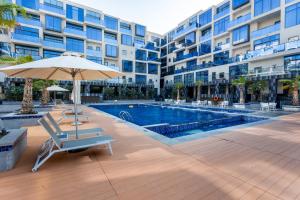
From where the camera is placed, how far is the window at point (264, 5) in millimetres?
21234

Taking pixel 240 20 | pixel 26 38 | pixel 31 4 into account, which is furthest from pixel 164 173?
pixel 31 4

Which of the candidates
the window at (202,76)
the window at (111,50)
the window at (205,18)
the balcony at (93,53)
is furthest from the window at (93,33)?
the window at (202,76)

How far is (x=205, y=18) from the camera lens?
33.8 m

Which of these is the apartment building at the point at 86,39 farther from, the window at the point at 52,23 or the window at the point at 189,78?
the window at the point at 189,78

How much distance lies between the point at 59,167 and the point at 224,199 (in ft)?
10.2

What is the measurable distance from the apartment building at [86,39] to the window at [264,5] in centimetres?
2343

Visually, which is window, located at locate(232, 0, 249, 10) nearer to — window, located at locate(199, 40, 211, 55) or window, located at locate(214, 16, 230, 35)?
window, located at locate(214, 16, 230, 35)

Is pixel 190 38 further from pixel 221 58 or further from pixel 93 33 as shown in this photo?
pixel 93 33

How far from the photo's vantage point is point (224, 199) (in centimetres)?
257

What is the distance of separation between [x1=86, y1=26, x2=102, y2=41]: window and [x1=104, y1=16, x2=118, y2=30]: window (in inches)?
99.3

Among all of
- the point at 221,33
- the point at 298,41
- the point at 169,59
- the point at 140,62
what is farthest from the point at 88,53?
the point at 298,41

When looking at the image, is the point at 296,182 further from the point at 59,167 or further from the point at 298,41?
the point at 298,41

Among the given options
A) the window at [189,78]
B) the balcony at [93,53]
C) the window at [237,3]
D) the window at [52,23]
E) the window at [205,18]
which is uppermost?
the window at [205,18]

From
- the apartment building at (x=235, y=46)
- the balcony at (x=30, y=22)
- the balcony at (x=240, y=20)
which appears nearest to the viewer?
the apartment building at (x=235, y=46)
